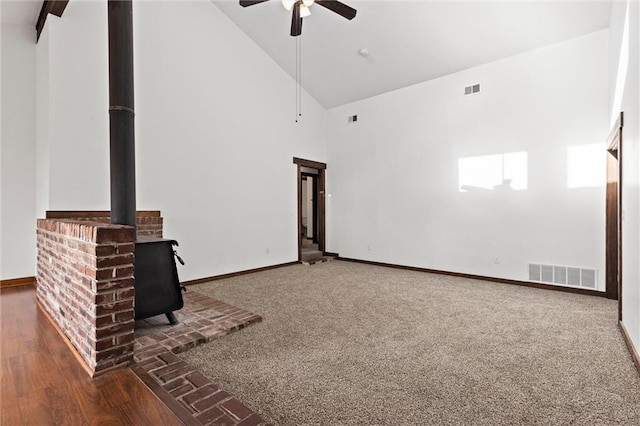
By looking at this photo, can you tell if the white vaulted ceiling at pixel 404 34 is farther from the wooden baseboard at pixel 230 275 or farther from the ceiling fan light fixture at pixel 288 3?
the wooden baseboard at pixel 230 275

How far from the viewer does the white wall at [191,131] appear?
3725mm

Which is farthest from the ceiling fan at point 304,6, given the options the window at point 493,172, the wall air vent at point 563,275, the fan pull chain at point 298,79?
the wall air vent at point 563,275

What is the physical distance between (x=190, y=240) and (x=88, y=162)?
1654mm

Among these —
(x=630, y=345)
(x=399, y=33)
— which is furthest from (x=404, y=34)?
(x=630, y=345)

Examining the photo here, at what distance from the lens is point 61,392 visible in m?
1.74

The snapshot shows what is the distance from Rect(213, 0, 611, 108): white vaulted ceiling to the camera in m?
4.11

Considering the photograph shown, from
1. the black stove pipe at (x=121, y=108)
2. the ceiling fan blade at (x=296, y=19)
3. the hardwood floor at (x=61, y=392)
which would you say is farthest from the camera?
the ceiling fan blade at (x=296, y=19)

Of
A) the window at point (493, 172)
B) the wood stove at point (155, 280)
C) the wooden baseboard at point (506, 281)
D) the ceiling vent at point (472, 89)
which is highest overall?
the ceiling vent at point (472, 89)

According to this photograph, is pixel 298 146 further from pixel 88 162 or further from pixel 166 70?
pixel 88 162

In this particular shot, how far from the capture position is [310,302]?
3869 millimetres

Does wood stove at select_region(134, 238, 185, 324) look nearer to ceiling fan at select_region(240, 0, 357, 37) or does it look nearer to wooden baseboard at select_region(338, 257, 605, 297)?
ceiling fan at select_region(240, 0, 357, 37)

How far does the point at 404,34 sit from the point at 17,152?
5707mm

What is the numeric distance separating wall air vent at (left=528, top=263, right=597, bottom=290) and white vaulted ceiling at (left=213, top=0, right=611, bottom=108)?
3.22 meters

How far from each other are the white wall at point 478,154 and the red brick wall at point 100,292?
4902 millimetres
